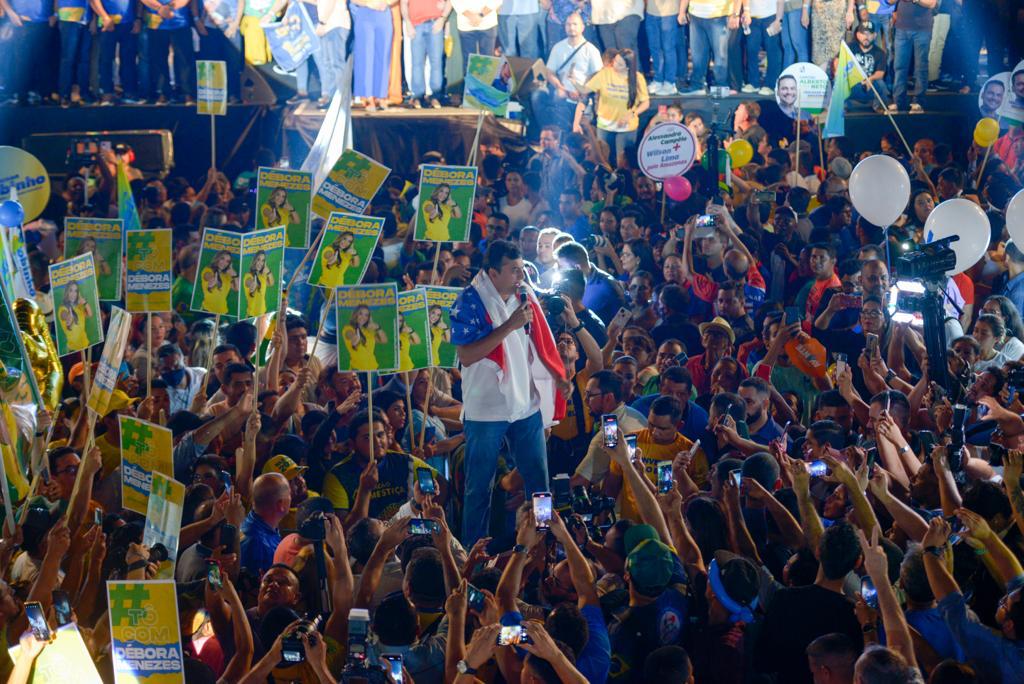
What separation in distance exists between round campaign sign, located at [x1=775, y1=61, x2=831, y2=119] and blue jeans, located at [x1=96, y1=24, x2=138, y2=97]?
6.68m

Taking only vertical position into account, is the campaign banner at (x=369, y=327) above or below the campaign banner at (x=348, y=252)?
below

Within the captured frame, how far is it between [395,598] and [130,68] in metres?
11.4

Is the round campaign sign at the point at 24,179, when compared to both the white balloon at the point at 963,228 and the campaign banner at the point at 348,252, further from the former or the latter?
the white balloon at the point at 963,228

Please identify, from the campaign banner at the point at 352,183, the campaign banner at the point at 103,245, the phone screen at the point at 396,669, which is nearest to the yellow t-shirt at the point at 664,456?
the phone screen at the point at 396,669

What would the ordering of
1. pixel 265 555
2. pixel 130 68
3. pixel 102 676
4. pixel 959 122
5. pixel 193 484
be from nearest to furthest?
pixel 102 676
pixel 265 555
pixel 193 484
pixel 959 122
pixel 130 68

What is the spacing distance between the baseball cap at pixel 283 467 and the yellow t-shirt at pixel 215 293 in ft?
4.84

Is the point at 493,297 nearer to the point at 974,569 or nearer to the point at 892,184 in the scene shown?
the point at 974,569

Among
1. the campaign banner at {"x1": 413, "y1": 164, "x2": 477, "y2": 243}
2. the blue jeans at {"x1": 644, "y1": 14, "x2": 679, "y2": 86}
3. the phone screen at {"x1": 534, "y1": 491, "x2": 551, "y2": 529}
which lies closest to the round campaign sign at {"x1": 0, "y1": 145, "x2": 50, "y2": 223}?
the campaign banner at {"x1": 413, "y1": 164, "x2": 477, "y2": 243}

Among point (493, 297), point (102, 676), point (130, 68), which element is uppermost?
point (130, 68)

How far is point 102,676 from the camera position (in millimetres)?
5508

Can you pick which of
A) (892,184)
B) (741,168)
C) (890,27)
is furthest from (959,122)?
(892,184)

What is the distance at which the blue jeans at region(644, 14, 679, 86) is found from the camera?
1509 cm

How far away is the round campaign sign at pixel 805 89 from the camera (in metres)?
13.3

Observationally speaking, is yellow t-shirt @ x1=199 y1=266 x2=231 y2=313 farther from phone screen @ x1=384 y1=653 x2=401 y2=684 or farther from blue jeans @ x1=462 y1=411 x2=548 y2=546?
phone screen @ x1=384 y1=653 x2=401 y2=684
